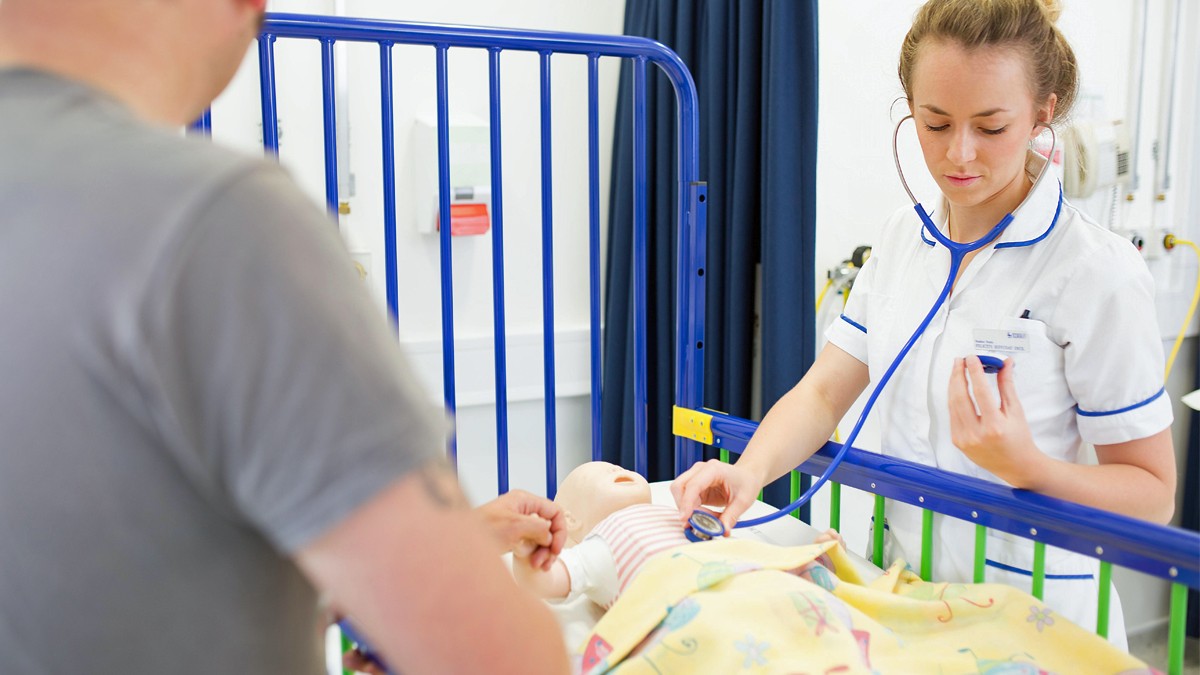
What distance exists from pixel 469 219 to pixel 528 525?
1.77 meters

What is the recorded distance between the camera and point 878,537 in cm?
154

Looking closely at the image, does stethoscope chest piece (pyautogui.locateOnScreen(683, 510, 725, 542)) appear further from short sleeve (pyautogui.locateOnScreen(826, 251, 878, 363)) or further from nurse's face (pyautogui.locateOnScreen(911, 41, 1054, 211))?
nurse's face (pyautogui.locateOnScreen(911, 41, 1054, 211))

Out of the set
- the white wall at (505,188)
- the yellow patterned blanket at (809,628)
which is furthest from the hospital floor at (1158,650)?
the yellow patterned blanket at (809,628)

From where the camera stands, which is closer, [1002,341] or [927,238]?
[1002,341]

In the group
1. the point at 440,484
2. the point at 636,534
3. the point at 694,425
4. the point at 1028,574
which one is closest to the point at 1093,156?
the point at 694,425

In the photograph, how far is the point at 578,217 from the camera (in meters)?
3.11

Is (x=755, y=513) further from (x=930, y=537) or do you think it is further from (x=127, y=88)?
(x=127, y=88)

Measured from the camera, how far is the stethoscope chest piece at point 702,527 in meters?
1.41

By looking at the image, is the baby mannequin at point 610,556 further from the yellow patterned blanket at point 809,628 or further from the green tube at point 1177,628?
the green tube at point 1177,628

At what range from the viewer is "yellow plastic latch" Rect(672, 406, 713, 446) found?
5.73 feet

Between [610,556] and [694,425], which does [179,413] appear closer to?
[610,556]

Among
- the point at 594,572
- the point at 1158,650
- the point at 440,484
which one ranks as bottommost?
the point at 1158,650

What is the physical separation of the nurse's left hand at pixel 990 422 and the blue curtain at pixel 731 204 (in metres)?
1.37

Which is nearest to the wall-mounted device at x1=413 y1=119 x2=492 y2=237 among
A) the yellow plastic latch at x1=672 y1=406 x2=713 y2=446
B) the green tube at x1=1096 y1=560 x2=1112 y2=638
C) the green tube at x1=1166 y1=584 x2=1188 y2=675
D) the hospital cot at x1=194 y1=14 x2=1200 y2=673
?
the hospital cot at x1=194 y1=14 x2=1200 y2=673
